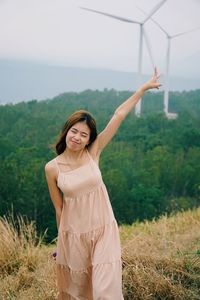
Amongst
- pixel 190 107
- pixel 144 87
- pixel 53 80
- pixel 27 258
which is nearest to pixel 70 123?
pixel 144 87

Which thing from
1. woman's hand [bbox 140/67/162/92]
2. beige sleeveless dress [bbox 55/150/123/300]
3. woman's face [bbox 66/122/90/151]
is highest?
woman's hand [bbox 140/67/162/92]

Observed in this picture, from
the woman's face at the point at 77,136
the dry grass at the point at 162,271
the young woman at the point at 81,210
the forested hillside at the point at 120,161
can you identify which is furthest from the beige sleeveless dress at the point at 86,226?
the forested hillside at the point at 120,161

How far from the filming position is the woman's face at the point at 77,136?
3.17 metres

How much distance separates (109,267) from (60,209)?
466 mm

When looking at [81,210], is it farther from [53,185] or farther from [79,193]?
[53,185]

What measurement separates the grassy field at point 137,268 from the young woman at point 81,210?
793mm

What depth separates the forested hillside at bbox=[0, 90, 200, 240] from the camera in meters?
31.0

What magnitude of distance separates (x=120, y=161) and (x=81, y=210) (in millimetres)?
38213

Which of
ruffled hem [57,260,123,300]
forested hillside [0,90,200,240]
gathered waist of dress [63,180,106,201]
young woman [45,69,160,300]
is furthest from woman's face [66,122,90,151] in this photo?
forested hillside [0,90,200,240]

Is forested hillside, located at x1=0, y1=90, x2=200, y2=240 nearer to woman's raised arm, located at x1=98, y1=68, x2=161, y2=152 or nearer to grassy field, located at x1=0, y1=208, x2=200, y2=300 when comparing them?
grassy field, located at x1=0, y1=208, x2=200, y2=300

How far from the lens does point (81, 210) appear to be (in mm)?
3139

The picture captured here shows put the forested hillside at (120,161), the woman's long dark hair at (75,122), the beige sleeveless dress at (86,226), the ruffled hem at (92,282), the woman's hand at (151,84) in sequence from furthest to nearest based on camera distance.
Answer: the forested hillside at (120,161) → the woman's hand at (151,84) → the woman's long dark hair at (75,122) → the beige sleeveless dress at (86,226) → the ruffled hem at (92,282)

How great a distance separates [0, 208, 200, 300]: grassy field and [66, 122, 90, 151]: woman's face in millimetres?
1275

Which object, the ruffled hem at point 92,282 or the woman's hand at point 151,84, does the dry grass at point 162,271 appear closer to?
the ruffled hem at point 92,282
